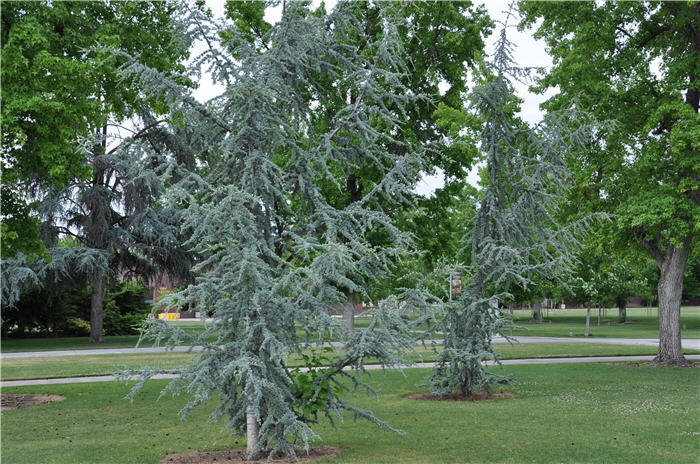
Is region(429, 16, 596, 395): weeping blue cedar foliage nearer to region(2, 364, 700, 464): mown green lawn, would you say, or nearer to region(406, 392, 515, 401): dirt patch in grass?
region(406, 392, 515, 401): dirt patch in grass

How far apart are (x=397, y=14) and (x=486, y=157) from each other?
241 inches

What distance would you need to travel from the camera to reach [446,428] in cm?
1088

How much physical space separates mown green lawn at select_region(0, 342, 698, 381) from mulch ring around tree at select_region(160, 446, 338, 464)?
432 inches

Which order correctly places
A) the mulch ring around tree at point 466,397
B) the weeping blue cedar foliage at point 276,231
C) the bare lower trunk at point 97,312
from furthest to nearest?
the bare lower trunk at point 97,312 → the mulch ring around tree at point 466,397 → the weeping blue cedar foliage at point 276,231

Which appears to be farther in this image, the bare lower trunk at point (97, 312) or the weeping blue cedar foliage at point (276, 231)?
the bare lower trunk at point (97, 312)

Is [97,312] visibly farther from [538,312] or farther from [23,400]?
[538,312]

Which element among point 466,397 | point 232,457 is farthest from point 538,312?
point 232,457

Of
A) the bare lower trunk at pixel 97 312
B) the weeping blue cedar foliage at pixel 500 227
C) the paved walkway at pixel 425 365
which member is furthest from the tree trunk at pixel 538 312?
the weeping blue cedar foliage at pixel 500 227

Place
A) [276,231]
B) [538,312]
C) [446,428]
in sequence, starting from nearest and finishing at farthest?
[276,231] < [446,428] < [538,312]

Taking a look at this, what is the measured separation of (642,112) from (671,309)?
5.89 m

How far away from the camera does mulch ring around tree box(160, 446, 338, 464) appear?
851 centimetres

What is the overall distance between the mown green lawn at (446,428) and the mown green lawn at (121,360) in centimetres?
447

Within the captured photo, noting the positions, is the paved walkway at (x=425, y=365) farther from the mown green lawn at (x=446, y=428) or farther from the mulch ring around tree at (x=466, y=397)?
the mulch ring around tree at (x=466, y=397)

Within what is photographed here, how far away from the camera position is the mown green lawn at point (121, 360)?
2075cm
